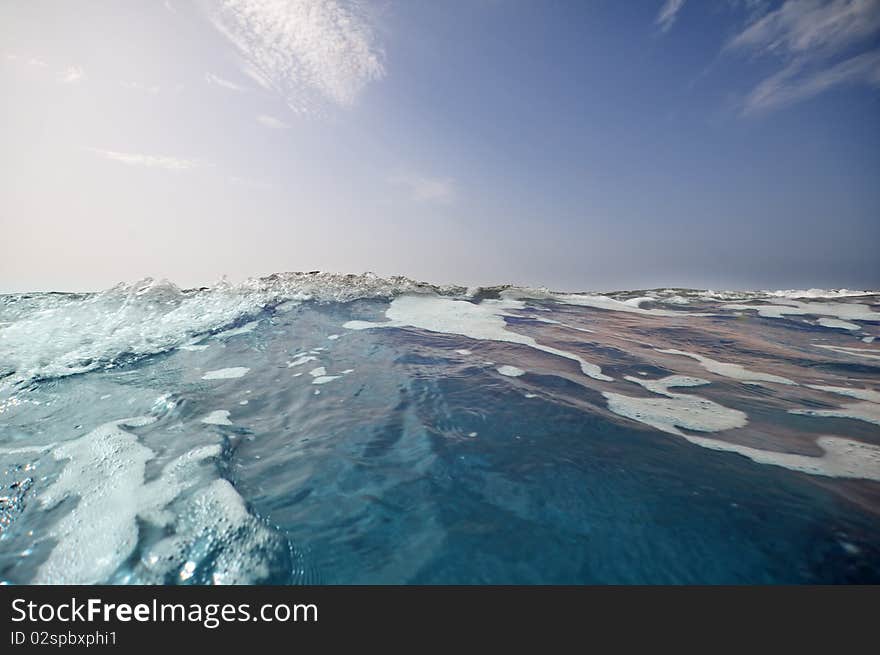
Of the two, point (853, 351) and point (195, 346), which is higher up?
point (853, 351)

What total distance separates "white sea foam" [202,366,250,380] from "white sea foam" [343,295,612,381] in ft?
8.93

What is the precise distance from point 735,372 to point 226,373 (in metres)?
8.29

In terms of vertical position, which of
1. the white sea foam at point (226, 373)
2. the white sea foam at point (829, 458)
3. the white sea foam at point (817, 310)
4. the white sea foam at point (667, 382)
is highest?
the white sea foam at point (817, 310)

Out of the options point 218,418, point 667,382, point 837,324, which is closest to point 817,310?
point 837,324

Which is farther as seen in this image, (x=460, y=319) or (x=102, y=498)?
(x=460, y=319)

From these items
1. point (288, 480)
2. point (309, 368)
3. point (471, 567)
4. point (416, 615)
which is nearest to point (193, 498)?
point (288, 480)

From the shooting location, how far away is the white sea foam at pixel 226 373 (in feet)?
17.9

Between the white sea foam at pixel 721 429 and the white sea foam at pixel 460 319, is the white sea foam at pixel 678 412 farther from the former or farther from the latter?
the white sea foam at pixel 460 319

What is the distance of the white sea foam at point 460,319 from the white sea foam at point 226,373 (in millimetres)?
2721

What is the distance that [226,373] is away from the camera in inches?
221

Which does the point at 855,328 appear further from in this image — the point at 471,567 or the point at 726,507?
the point at 471,567

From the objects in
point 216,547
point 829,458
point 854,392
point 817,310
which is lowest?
point 216,547

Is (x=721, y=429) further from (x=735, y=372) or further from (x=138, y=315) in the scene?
(x=138, y=315)

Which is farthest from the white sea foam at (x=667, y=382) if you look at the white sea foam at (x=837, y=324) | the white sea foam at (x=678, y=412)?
the white sea foam at (x=837, y=324)
